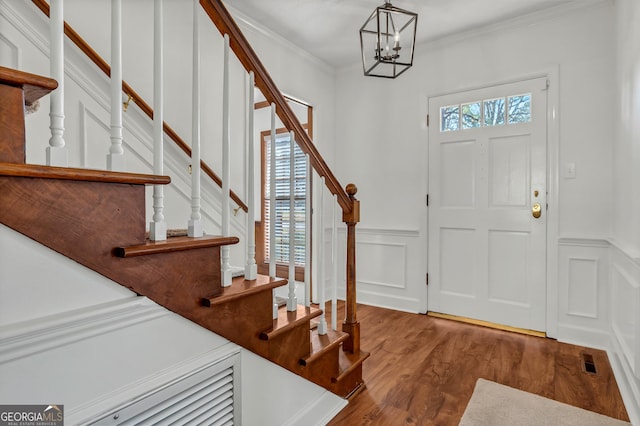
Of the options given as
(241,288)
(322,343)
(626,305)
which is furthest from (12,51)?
(626,305)

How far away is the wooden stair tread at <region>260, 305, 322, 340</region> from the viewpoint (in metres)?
1.32

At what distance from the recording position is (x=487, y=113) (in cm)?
297

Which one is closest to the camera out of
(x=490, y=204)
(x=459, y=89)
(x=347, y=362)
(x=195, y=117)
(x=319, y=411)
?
(x=195, y=117)

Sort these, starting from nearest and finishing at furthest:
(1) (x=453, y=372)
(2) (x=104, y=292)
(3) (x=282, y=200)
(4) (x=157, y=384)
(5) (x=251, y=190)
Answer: (2) (x=104, y=292), (4) (x=157, y=384), (5) (x=251, y=190), (1) (x=453, y=372), (3) (x=282, y=200)

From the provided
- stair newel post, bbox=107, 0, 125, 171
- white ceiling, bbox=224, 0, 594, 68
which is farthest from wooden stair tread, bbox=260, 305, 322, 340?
white ceiling, bbox=224, 0, 594, 68

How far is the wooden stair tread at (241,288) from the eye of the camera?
110 cm

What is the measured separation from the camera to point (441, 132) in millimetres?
3201

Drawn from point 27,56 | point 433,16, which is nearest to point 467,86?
point 433,16

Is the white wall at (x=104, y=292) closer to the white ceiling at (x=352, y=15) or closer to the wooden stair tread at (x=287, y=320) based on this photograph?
the wooden stair tread at (x=287, y=320)

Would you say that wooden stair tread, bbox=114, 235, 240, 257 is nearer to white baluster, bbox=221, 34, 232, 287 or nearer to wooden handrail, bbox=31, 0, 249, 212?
white baluster, bbox=221, 34, 232, 287

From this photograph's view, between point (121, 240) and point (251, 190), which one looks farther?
point (251, 190)

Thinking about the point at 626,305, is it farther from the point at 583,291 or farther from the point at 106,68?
the point at 106,68

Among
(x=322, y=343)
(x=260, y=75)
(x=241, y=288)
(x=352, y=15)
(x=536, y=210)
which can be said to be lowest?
(x=322, y=343)

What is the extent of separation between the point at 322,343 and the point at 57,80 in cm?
149
